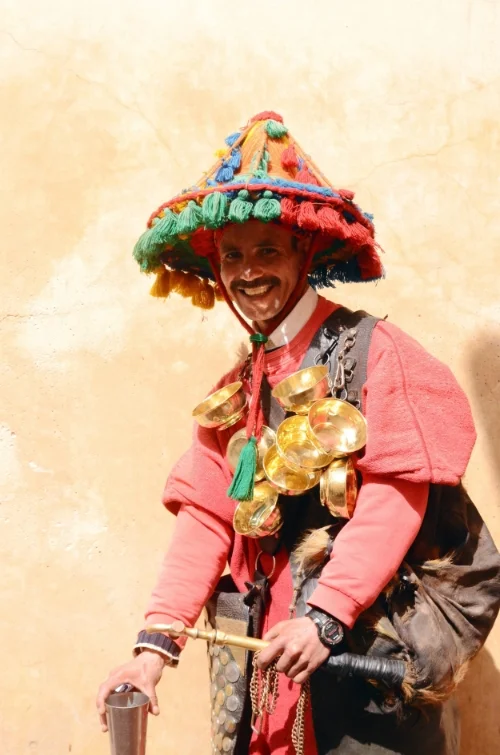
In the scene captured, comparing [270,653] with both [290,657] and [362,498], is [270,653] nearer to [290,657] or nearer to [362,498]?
[290,657]

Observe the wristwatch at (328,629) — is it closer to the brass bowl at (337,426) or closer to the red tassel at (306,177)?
the brass bowl at (337,426)

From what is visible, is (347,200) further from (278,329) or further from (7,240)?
(7,240)

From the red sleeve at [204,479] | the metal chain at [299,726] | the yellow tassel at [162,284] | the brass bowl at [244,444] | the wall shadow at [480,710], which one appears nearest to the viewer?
the metal chain at [299,726]

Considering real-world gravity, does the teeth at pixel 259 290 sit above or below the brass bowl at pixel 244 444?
above

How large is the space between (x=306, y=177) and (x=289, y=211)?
15 cm

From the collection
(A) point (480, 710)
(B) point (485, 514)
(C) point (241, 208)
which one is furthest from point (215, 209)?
(A) point (480, 710)

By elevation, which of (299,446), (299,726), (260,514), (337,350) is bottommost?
(299,726)

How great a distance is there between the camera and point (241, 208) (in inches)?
78.7

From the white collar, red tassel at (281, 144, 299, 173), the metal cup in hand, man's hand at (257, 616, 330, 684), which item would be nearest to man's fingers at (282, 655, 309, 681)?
man's hand at (257, 616, 330, 684)

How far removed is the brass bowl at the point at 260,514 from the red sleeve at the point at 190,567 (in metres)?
0.15

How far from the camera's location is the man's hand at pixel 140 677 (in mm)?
2035

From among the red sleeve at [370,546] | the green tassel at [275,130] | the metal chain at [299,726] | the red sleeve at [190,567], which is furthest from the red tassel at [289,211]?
the metal chain at [299,726]

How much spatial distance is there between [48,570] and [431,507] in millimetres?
1277

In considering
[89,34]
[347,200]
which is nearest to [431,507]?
[347,200]
